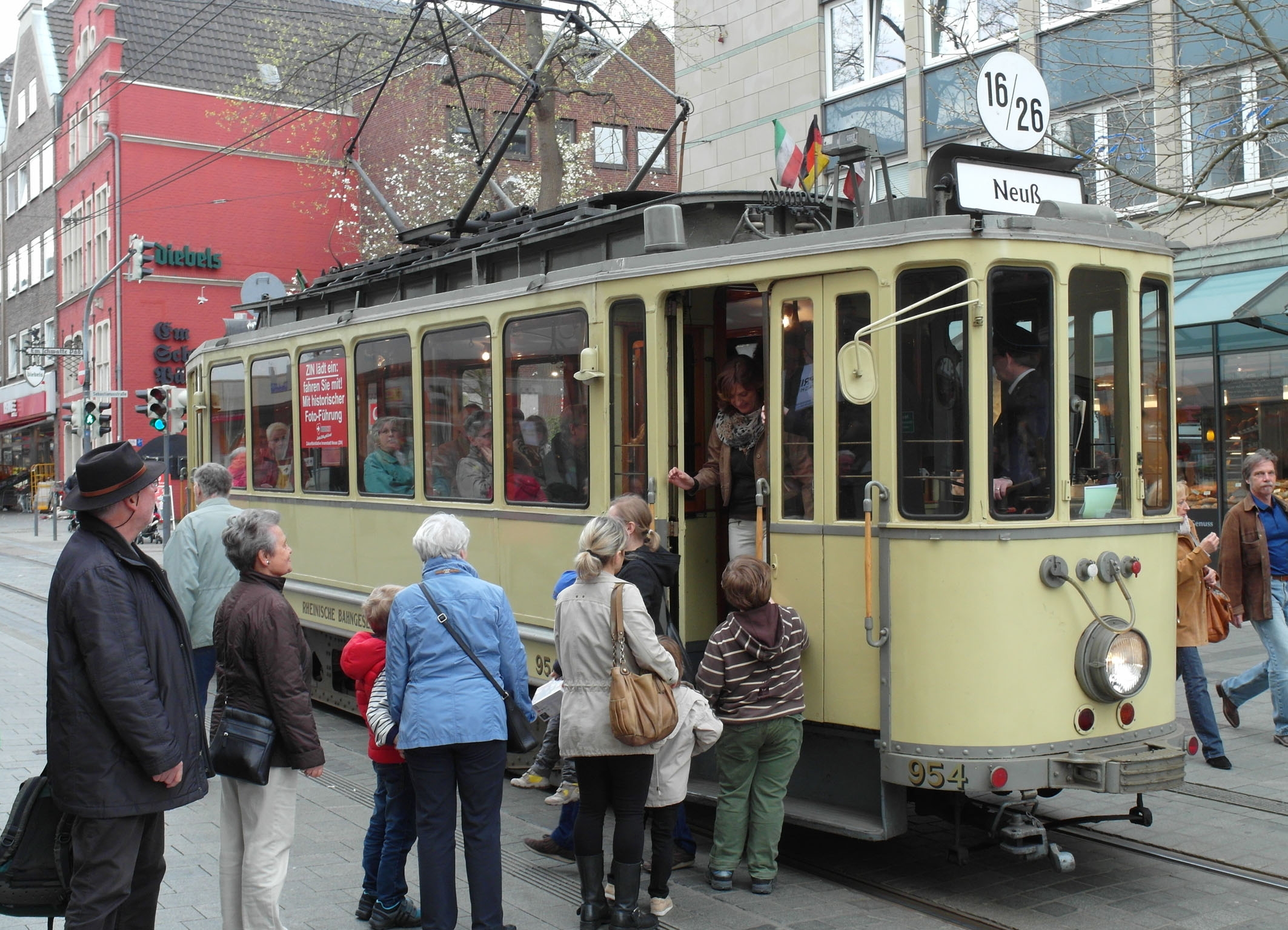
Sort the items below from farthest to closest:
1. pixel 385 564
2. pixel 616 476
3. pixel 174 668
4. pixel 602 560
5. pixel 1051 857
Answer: pixel 385 564
pixel 616 476
pixel 1051 857
pixel 602 560
pixel 174 668

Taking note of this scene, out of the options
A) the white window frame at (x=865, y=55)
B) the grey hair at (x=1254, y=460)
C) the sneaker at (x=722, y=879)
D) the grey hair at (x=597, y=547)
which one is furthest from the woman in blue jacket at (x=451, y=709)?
the white window frame at (x=865, y=55)

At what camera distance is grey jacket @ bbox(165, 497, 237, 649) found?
22.6ft

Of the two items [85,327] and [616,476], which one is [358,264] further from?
[85,327]

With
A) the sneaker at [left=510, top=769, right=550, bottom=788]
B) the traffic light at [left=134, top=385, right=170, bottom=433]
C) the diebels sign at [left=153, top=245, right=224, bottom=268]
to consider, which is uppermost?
the diebels sign at [left=153, top=245, right=224, bottom=268]

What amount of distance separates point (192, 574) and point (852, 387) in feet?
12.3

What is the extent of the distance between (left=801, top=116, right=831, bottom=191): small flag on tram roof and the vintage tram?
23 cm

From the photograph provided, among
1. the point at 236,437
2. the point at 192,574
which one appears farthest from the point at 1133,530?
the point at 236,437

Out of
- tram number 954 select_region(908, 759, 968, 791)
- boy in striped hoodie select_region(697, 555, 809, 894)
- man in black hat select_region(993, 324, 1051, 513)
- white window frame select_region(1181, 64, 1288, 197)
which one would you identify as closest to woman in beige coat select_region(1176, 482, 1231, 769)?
man in black hat select_region(993, 324, 1051, 513)

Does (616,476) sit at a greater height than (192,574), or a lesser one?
greater

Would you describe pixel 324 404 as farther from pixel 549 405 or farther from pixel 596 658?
pixel 596 658

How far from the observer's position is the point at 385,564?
8758 millimetres

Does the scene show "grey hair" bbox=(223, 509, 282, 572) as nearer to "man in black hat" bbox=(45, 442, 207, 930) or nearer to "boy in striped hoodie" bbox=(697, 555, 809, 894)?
"man in black hat" bbox=(45, 442, 207, 930)

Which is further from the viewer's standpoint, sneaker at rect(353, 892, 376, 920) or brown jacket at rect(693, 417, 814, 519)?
brown jacket at rect(693, 417, 814, 519)

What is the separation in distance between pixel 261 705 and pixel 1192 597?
18.8ft
